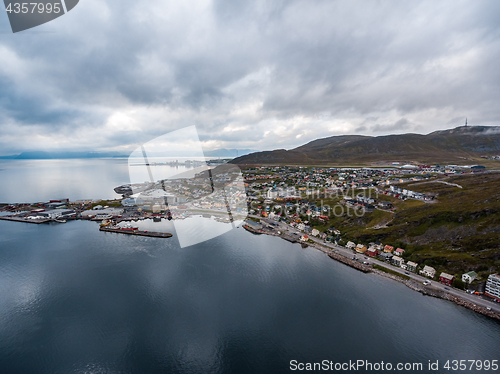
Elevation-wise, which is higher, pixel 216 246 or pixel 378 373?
pixel 216 246

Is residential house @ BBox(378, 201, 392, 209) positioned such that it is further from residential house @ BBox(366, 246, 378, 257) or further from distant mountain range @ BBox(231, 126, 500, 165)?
distant mountain range @ BBox(231, 126, 500, 165)

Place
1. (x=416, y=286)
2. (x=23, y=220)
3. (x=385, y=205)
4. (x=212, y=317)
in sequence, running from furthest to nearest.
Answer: (x=23, y=220) < (x=385, y=205) < (x=416, y=286) < (x=212, y=317)

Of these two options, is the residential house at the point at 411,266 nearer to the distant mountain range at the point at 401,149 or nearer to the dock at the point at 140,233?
the dock at the point at 140,233

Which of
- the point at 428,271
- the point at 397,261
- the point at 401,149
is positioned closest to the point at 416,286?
the point at 428,271

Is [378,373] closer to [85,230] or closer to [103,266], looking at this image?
[103,266]

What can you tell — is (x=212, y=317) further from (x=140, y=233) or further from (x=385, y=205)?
(x=385, y=205)

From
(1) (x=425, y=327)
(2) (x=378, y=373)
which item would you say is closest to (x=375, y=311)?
(1) (x=425, y=327)

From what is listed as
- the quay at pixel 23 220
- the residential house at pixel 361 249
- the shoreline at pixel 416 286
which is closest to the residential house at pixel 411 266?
the shoreline at pixel 416 286
